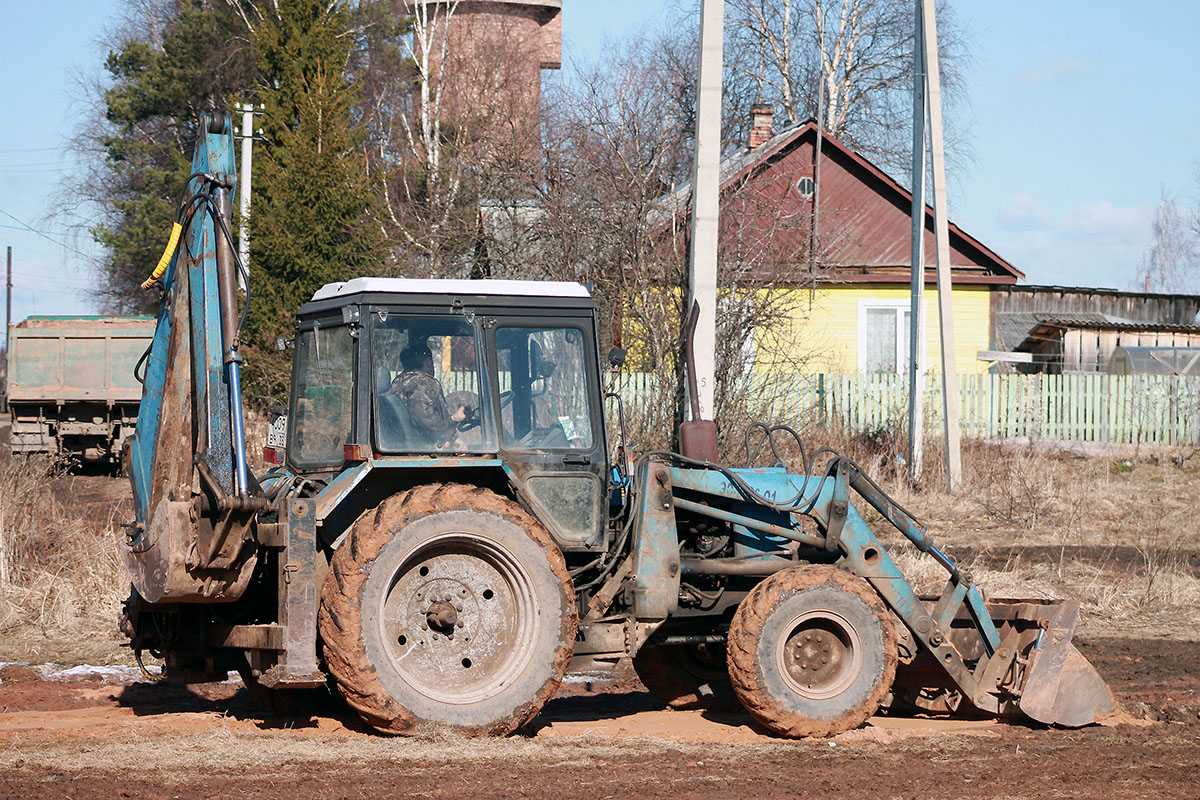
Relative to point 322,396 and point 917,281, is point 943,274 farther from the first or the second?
point 322,396

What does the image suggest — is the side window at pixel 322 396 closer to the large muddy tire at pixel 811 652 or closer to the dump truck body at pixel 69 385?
the large muddy tire at pixel 811 652

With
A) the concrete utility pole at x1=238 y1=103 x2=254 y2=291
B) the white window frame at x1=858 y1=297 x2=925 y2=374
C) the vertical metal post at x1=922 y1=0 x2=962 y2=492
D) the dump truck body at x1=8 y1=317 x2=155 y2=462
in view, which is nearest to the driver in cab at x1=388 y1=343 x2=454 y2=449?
the vertical metal post at x1=922 y1=0 x2=962 y2=492

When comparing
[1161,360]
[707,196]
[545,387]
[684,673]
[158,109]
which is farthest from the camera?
[158,109]

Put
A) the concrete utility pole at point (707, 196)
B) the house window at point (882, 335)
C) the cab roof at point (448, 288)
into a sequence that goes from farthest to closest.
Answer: the house window at point (882, 335), the concrete utility pole at point (707, 196), the cab roof at point (448, 288)

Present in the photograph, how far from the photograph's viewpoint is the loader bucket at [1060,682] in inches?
301

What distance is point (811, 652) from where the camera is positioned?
7.39 meters

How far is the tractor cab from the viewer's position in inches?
274

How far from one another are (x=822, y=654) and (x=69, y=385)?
20605 mm

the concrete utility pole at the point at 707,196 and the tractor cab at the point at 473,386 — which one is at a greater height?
the concrete utility pole at the point at 707,196

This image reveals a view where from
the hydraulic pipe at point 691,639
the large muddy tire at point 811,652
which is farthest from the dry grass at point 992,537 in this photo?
the large muddy tire at point 811,652

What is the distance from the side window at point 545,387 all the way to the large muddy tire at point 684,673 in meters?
1.80

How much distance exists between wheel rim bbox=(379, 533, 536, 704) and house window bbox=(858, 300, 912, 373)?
21.9 metres

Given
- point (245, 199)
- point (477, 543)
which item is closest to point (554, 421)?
point (477, 543)

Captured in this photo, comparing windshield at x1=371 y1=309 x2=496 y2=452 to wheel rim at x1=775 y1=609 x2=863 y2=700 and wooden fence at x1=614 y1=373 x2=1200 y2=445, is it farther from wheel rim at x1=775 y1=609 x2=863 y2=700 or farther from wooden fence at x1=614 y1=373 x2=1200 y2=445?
wooden fence at x1=614 y1=373 x2=1200 y2=445
